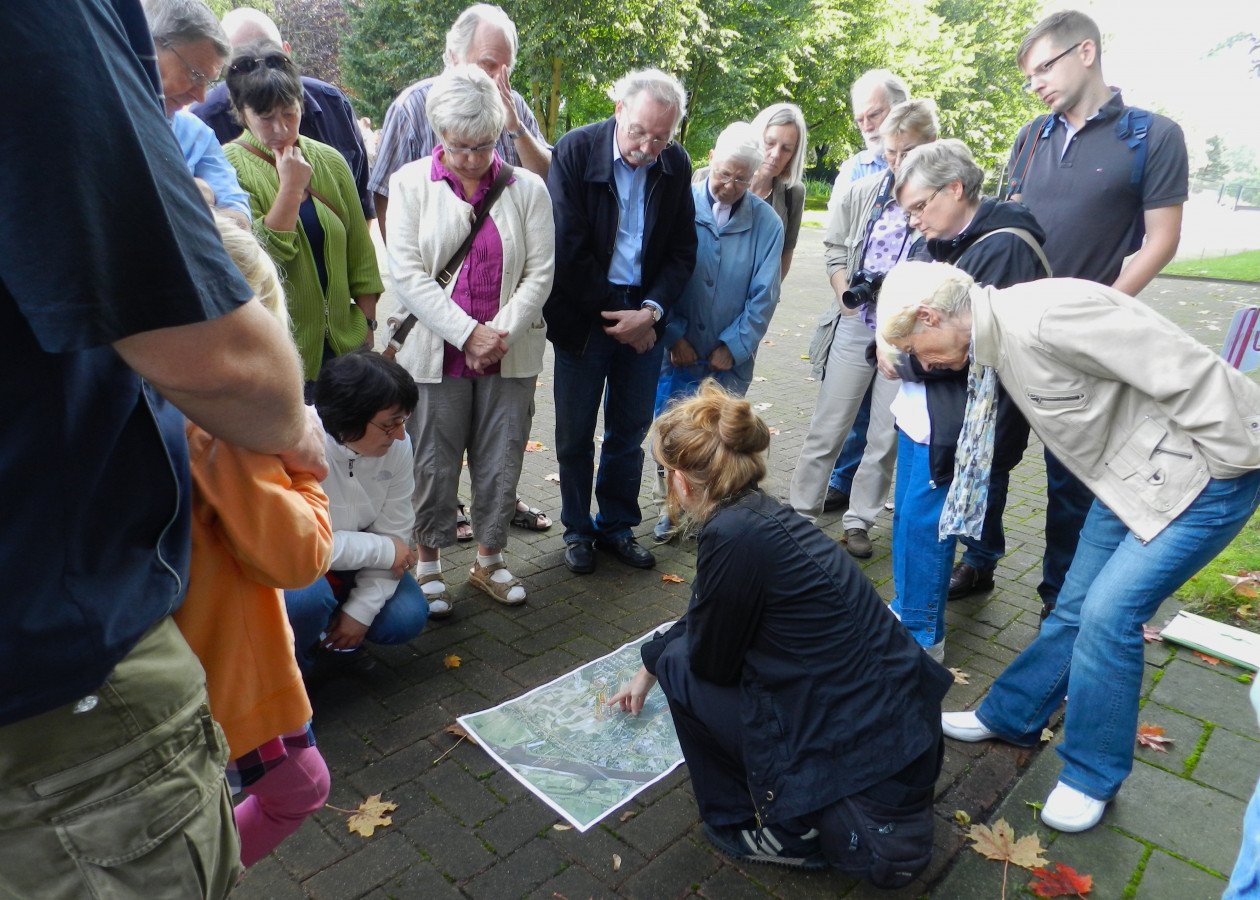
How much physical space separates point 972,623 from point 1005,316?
1814 millimetres

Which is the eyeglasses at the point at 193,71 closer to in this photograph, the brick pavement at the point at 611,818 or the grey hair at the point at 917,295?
the brick pavement at the point at 611,818

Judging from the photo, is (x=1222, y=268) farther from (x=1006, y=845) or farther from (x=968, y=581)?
(x=1006, y=845)

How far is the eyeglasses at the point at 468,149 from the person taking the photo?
3139mm

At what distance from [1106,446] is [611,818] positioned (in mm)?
1839

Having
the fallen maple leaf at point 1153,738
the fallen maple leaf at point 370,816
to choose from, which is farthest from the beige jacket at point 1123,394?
the fallen maple leaf at point 370,816

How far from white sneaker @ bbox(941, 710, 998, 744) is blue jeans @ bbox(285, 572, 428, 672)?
1937 mm

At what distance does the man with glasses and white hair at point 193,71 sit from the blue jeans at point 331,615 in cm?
122

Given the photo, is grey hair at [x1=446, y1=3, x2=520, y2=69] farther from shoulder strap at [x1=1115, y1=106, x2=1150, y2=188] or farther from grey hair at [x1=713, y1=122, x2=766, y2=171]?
shoulder strap at [x1=1115, y1=106, x2=1150, y2=188]

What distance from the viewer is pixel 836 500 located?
4.97 m

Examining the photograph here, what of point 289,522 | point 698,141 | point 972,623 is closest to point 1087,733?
point 972,623

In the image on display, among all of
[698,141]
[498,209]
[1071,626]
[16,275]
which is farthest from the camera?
[698,141]

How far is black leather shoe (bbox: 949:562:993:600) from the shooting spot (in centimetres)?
393

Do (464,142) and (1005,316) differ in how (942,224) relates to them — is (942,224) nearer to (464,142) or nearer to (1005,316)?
(1005,316)

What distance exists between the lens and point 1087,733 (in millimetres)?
2451
